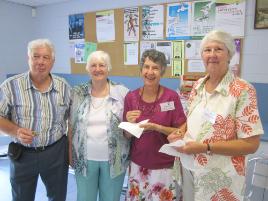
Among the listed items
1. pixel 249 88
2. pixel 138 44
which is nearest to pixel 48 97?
pixel 249 88

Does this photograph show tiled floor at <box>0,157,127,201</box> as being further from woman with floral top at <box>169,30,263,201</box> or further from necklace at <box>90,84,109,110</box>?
woman with floral top at <box>169,30,263,201</box>

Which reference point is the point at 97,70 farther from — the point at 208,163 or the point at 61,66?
the point at 61,66

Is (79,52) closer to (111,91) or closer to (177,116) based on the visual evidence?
(111,91)

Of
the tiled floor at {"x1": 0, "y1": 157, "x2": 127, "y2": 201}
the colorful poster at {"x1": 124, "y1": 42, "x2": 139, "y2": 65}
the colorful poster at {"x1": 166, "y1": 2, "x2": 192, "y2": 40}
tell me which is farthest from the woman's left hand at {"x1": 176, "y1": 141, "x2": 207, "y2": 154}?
the colorful poster at {"x1": 124, "y1": 42, "x2": 139, "y2": 65}

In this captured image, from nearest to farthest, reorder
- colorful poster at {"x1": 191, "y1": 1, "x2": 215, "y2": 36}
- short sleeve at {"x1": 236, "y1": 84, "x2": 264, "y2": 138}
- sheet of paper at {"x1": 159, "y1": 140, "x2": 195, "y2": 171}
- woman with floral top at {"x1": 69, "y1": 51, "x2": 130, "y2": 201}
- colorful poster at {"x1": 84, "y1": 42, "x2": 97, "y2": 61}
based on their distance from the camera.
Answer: short sleeve at {"x1": 236, "y1": 84, "x2": 264, "y2": 138} → sheet of paper at {"x1": 159, "y1": 140, "x2": 195, "y2": 171} → woman with floral top at {"x1": 69, "y1": 51, "x2": 130, "y2": 201} → colorful poster at {"x1": 191, "y1": 1, "x2": 215, "y2": 36} → colorful poster at {"x1": 84, "y1": 42, "x2": 97, "y2": 61}

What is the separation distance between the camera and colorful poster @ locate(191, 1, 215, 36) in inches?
109

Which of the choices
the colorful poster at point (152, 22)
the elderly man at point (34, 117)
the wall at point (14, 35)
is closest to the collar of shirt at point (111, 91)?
the elderly man at point (34, 117)

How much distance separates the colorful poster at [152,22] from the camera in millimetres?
3076

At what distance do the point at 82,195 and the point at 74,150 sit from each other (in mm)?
295

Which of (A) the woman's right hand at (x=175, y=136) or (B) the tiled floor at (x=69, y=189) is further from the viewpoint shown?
(B) the tiled floor at (x=69, y=189)

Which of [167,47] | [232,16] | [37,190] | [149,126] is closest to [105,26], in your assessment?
[167,47]

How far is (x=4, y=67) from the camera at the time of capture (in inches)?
155

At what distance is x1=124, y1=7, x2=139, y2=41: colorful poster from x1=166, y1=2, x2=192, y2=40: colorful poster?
404 millimetres

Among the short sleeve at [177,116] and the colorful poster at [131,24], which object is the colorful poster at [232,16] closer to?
the colorful poster at [131,24]
